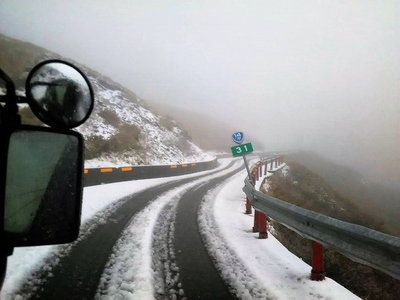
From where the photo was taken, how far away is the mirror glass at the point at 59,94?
133cm

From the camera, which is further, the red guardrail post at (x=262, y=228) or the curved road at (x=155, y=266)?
the red guardrail post at (x=262, y=228)

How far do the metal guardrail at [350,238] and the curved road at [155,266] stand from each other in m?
1.38

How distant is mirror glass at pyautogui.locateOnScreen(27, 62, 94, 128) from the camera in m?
1.33

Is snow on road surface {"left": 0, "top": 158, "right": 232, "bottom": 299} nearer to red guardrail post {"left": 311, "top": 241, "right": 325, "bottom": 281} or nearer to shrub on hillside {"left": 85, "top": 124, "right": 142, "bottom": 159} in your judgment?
red guardrail post {"left": 311, "top": 241, "right": 325, "bottom": 281}

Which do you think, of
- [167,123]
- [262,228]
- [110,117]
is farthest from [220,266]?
[167,123]

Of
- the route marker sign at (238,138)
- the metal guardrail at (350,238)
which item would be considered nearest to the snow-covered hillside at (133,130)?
the route marker sign at (238,138)

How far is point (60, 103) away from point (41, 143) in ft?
0.82

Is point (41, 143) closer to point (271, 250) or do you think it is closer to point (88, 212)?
point (271, 250)

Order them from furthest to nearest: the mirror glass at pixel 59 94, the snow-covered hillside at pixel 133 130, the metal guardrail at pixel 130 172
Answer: the snow-covered hillside at pixel 133 130 < the metal guardrail at pixel 130 172 < the mirror glass at pixel 59 94

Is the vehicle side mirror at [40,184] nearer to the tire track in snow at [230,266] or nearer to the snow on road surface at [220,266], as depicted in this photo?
the snow on road surface at [220,266]

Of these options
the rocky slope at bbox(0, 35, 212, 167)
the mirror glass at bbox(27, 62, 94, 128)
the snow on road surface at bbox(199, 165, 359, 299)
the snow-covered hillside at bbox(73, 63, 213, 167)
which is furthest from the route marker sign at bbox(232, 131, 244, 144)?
the snow-covered hillside at bbox(73, 63, 213, 167)

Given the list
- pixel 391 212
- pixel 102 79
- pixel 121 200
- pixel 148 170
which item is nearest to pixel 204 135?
pixel 102 79

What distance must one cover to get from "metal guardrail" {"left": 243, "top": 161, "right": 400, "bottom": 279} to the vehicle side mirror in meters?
2.61

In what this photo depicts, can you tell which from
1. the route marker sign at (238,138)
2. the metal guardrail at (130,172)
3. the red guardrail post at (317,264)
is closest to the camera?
the red guardrail post at (317,264)
